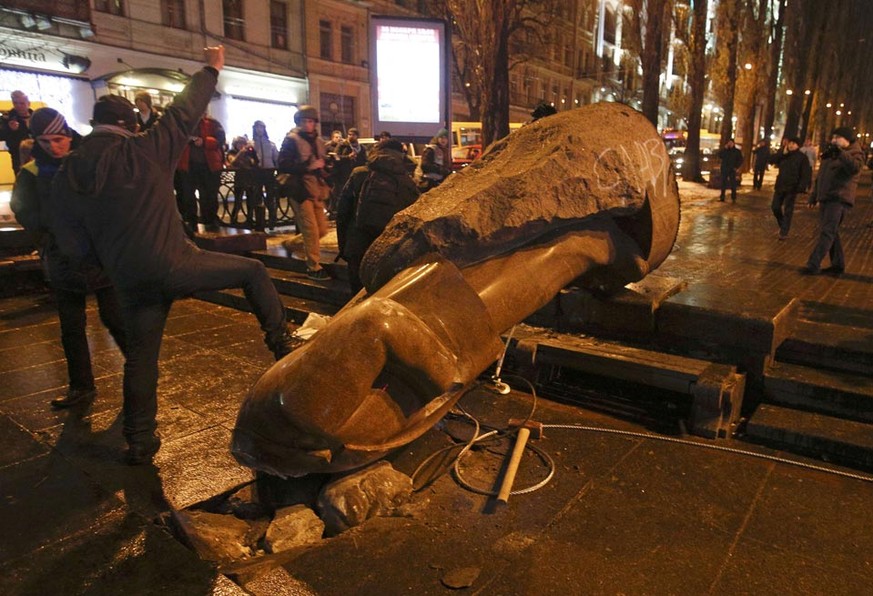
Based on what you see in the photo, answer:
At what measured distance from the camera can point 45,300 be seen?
291 inches

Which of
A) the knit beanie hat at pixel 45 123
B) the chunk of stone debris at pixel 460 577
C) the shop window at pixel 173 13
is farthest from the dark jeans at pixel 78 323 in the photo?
the shop window at pixel 173 13

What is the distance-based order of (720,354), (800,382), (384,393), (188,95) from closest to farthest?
(384,393)
(188,95)
(800,382)
(720,354)

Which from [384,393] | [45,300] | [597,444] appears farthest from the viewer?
[45,300]

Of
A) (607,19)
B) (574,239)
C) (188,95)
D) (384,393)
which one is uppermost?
(607,19)

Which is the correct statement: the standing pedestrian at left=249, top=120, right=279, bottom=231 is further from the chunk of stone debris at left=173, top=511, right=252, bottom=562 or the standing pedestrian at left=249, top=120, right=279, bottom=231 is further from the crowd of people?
the chunk of stone debris at left=173, top=511, right=252, bottom=562

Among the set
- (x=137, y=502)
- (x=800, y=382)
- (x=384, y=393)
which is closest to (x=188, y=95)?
(x=384, y=393)

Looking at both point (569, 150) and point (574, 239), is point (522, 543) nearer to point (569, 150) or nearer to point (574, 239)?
point (574, 239)

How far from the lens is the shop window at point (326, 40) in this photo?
101ft

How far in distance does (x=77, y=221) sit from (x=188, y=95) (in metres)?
0.96

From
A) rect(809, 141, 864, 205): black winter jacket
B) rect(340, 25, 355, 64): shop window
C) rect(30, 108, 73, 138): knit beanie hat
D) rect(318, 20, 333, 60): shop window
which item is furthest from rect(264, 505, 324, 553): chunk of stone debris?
rect(340, 25, 355, 64): shop window

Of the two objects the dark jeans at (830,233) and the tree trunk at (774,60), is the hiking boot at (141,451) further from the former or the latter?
the tree trunk at (774,60)

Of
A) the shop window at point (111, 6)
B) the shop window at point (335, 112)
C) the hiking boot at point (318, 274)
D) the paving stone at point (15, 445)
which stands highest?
the shop window at point (111, 6)

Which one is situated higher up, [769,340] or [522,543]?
[769,340]

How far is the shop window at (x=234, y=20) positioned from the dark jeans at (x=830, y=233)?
25.2 metres
